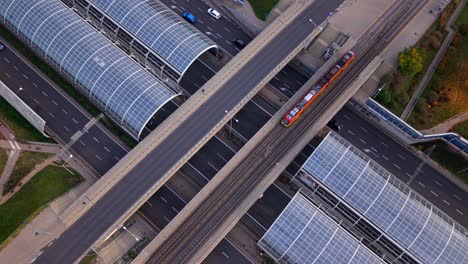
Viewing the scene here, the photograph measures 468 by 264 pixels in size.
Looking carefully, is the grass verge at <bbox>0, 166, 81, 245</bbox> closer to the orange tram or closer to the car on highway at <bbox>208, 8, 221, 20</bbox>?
the orange tram

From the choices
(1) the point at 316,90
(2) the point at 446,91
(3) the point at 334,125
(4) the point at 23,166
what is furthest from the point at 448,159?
(4) the point at 23,166

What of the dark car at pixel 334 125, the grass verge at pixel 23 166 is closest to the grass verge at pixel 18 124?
the grass verge at pixel 23 166

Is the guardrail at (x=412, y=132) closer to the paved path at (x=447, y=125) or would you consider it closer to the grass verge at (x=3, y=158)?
the paved path at (x=447, y=125)

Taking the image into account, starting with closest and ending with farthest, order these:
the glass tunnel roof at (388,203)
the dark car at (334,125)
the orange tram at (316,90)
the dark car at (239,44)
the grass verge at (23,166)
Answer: the glass tunnel roof at (388,203)
the grass verge at (23,166)
the orange tram at (316,90)
the dark car at (334,125)
the dark car at (239,44)

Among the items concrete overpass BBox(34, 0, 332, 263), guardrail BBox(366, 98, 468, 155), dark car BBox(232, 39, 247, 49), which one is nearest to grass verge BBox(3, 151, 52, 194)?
concrete overpass BBox(34, 0, 332, 263)

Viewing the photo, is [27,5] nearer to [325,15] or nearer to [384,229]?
[325,15]

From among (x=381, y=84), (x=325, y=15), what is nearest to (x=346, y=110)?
(x=381, y=84)
